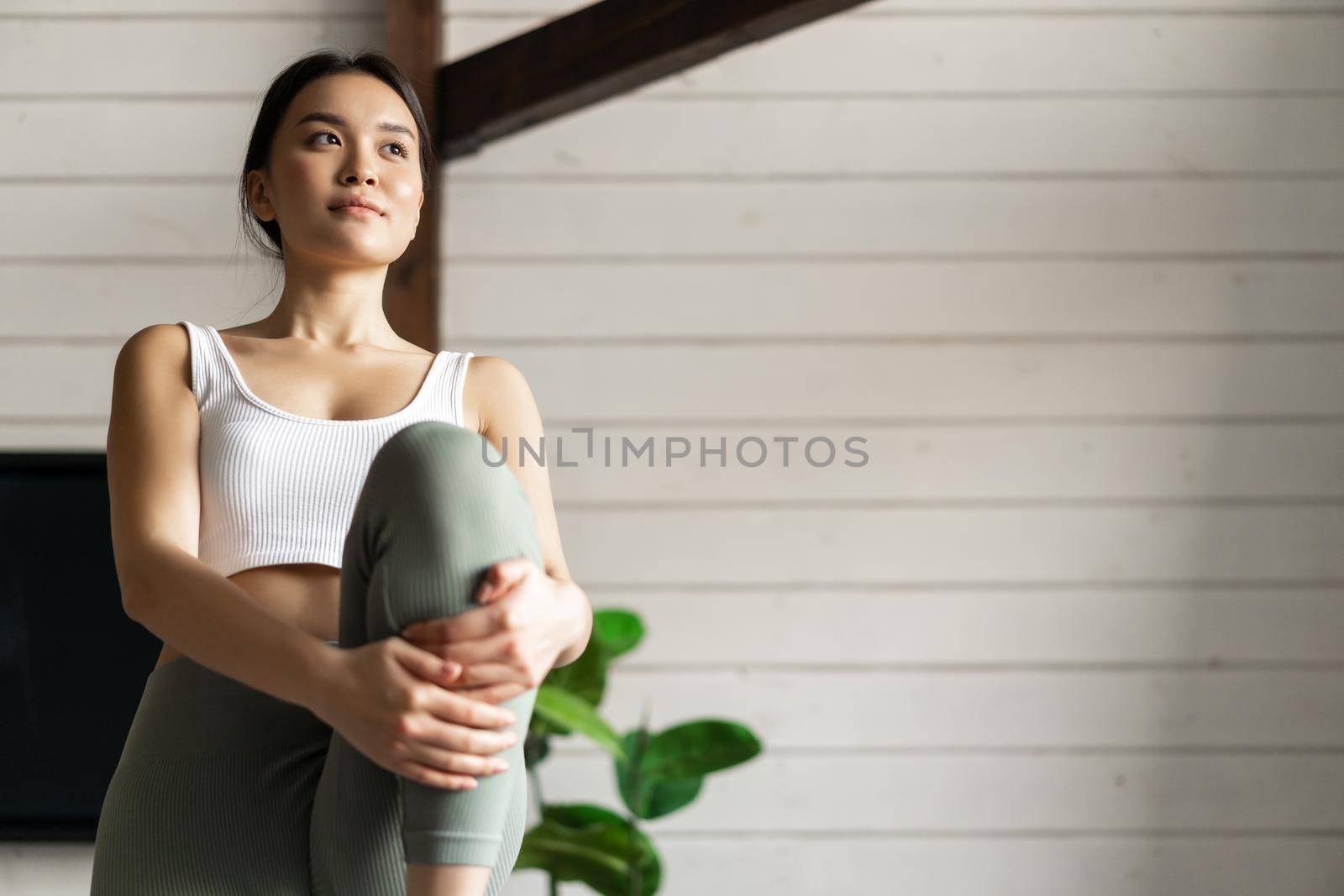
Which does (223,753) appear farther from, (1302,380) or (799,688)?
(1302,380)

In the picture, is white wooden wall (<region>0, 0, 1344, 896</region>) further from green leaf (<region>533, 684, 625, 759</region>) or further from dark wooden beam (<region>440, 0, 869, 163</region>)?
green leaf (<region>533, 684, 625, 759</region>)

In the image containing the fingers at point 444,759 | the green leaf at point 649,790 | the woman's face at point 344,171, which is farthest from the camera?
the green leaf at point 649,790

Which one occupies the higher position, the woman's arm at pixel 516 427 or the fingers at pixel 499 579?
the woman's arm at pixel 516 427

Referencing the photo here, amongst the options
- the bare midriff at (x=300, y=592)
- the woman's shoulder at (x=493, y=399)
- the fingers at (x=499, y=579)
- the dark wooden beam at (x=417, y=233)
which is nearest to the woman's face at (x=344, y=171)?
the woman's shoulder at (x=493, y=399)

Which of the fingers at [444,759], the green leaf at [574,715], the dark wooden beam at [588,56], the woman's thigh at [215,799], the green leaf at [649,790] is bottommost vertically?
the green leaf at [649,790]

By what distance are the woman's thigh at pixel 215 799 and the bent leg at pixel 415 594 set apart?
39 millimetres

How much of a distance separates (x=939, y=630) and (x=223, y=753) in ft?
4.53

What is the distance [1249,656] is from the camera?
6.34 feet

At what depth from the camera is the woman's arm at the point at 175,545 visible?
2.40 ft

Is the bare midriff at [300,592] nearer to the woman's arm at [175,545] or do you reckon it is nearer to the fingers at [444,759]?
the woman's arm at [175,545]

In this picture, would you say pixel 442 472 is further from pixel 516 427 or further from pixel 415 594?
pixel 516 427

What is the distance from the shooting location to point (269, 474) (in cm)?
87

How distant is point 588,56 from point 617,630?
0.84 m

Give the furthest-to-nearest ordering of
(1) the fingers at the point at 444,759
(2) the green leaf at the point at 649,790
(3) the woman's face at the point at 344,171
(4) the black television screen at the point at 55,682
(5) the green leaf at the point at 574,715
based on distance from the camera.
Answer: (4) the black television screen at the point at 55,682
(2) the green leaf at the point at 649,790
(5) the green leaf at the point at 574,715
(3) the woman's face at the point at 344,171
(1) the fingers at the point at 444,759
